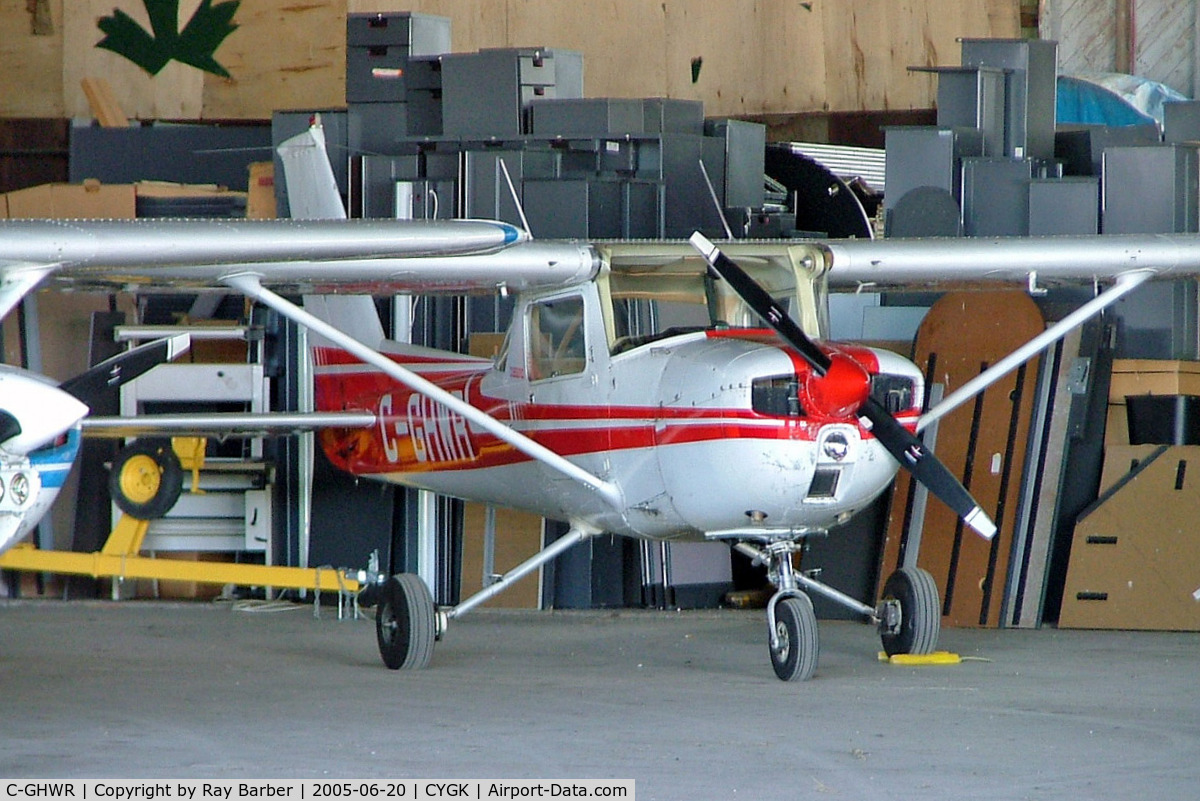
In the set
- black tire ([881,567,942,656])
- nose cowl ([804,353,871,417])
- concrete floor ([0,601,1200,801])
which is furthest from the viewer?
black tire ([881,567,942,656])

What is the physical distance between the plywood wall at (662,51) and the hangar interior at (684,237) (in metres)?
2.19

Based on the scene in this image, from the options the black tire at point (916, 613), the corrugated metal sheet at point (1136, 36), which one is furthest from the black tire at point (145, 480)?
the corrugated metal sheet at point (1136, 36)

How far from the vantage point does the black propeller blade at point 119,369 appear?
7000mm

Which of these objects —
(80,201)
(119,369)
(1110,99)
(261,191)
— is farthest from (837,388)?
(1110,99)

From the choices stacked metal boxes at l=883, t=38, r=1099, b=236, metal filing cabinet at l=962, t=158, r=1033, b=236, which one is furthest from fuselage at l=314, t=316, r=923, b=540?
metal filing cabinet at l=962, t=158, r=1033, b=236

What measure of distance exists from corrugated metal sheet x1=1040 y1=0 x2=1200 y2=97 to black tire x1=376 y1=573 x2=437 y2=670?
27.3ft

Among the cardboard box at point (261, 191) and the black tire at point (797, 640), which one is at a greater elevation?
the cardboard box at point (261, 191)

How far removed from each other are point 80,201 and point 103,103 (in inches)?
98.6

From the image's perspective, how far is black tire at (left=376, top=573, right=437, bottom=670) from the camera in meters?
8.33

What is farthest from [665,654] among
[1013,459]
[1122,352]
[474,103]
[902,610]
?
[474,103]

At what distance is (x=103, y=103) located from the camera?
46.6 ft

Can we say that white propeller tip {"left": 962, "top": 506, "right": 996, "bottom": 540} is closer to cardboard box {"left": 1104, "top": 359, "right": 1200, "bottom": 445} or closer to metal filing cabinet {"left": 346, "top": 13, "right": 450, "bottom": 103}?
cardboard box {"left": 1104, "top": 359, "right": 1200, "bottom": 445}

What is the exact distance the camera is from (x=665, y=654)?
29.3ft

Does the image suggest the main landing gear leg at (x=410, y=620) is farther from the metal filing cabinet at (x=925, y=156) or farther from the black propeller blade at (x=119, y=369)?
the metal filing cabinet at (x=925, y=156)
